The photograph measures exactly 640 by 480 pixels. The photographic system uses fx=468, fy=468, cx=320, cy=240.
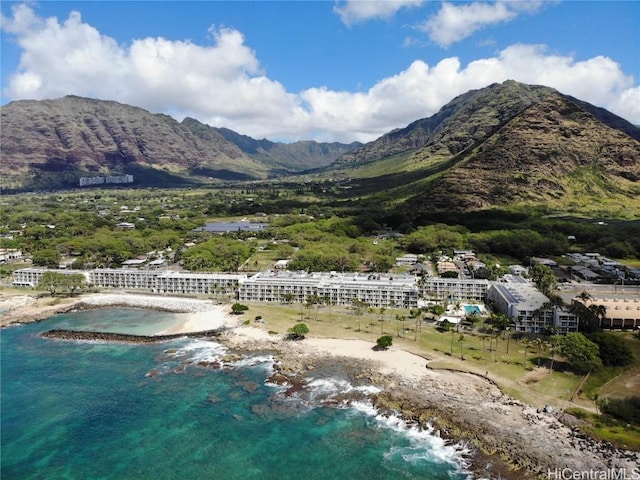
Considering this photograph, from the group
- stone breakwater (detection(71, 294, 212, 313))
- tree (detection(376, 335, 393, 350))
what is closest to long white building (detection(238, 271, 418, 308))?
stone breakwater (detection(71, 294, 212, 313))

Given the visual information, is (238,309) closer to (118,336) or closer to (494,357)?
(118,336)

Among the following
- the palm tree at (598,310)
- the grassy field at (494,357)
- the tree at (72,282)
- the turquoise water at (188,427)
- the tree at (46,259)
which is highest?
the tree at (46,259)

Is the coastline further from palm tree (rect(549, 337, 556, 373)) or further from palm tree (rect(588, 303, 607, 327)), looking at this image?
palm tree (rect(588, 303, 607, 327))

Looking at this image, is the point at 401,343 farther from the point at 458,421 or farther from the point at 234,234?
the point at 234,234

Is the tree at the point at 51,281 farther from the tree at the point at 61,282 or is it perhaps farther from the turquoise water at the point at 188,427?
the turquoise water at the point at 188,427

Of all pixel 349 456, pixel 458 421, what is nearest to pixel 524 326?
pixel 458 421

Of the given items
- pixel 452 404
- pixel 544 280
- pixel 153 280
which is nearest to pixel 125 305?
pixel 153 280

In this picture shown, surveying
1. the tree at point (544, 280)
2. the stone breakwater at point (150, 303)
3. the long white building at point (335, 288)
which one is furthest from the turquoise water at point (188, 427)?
the tree at point (544, 280)
